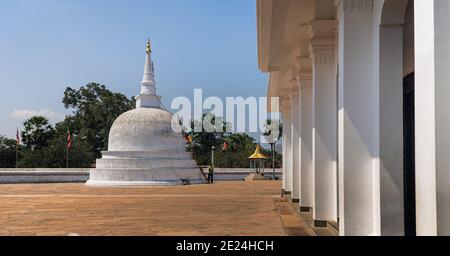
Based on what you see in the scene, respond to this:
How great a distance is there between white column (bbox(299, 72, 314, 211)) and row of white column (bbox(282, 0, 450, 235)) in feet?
0.08

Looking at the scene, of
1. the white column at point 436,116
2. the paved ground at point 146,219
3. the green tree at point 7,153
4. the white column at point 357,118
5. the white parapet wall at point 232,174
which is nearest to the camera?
the white column at point 436,116

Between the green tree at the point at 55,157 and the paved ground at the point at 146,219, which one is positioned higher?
Result: the green tree at the point at 55,157

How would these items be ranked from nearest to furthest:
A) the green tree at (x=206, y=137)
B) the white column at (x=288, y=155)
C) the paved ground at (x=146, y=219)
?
the paved ground at (x=146, y=219)
the white column at (x=288, y=155)
the green tree at (x=206, y=137)

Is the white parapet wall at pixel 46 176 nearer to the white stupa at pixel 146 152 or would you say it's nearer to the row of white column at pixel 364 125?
the white stupa at pixel 146 152

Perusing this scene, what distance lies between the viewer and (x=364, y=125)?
6.54 meters

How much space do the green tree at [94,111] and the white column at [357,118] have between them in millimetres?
47662

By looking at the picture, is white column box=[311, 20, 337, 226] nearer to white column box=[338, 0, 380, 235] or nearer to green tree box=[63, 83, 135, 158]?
white column box=[338, 0, 380, 235]

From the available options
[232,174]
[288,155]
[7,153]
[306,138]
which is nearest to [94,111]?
[7,153]

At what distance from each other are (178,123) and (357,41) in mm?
30528

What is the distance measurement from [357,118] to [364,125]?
13cm

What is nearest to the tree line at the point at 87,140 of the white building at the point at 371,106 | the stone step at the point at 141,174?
the stone step at the point at 141,174

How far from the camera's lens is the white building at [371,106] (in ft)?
12.2

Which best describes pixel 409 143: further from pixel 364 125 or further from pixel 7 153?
pixel 7 153

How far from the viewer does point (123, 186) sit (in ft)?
101
